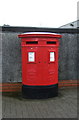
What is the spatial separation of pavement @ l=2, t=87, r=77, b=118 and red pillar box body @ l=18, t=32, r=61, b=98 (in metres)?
0.29

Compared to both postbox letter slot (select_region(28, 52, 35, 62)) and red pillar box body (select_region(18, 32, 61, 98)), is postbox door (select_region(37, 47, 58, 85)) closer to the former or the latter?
red pillar box body (select_region(18, 32, 61, 98))

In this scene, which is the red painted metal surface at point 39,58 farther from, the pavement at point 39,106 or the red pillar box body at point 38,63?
the pavement at point 39,106

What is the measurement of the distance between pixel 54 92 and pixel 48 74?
2.02 ft

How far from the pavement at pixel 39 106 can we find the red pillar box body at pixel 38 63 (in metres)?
0.29

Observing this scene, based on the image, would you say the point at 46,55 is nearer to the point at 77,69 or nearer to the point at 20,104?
the point at 20,104

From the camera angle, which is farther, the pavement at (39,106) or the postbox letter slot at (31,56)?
the postbox letter slot at (31,56)

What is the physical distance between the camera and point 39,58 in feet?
18.7

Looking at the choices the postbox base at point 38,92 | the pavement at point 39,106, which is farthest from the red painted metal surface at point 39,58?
the pavement at point 39,106

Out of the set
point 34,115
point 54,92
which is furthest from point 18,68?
point 34,115

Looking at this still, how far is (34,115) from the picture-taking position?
14.7ft

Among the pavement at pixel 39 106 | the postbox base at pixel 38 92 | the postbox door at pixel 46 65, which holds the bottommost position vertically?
the pavement at pixel 39 106

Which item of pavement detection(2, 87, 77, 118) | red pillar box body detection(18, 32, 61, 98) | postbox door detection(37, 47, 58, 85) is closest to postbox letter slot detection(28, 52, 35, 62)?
red pillar box body detection(18, 32, 61, 98)

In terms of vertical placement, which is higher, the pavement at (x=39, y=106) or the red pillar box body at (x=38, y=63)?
the red pillar box body at (x=38, y=63)

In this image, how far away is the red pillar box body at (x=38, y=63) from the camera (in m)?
5.66
